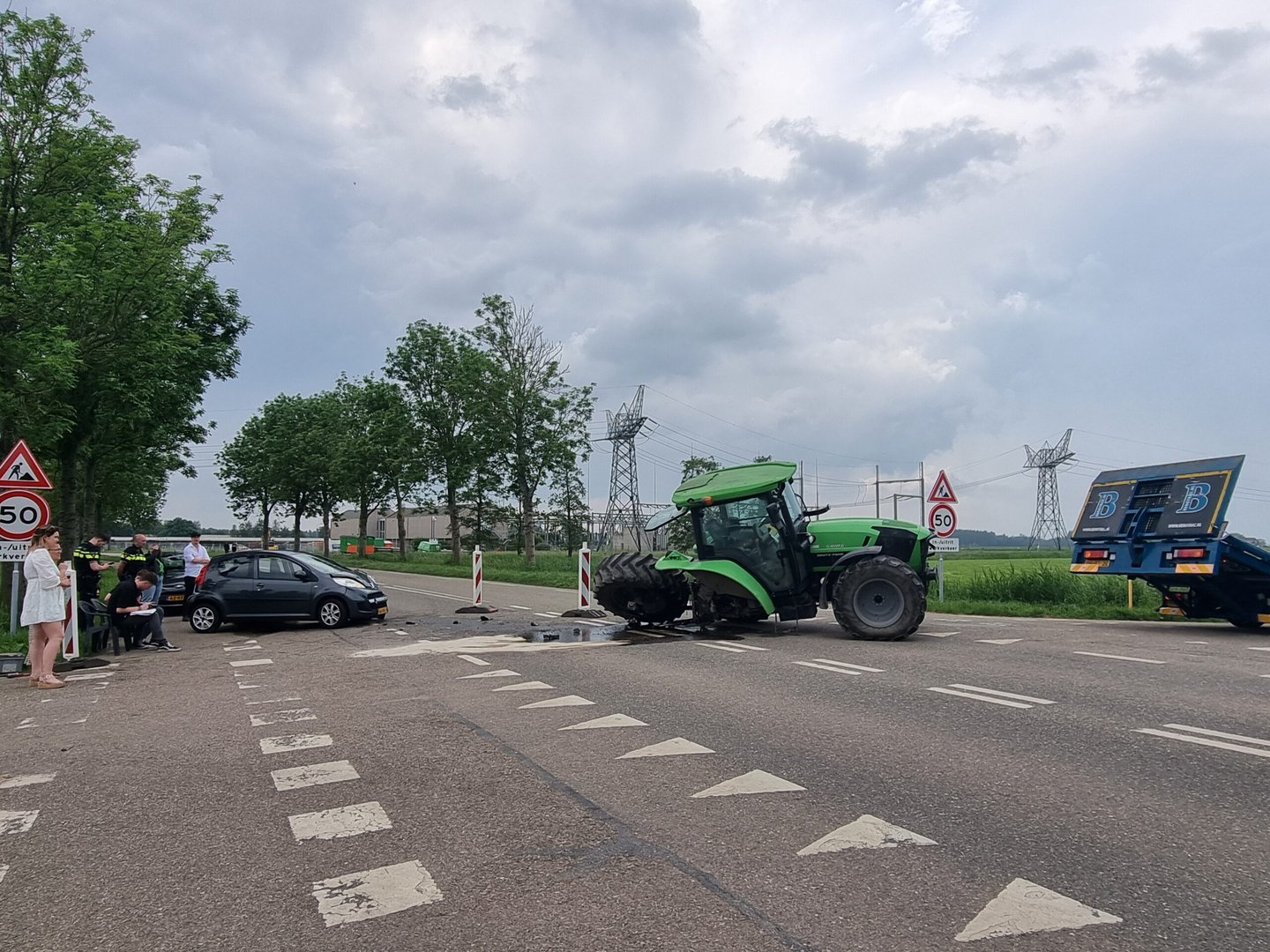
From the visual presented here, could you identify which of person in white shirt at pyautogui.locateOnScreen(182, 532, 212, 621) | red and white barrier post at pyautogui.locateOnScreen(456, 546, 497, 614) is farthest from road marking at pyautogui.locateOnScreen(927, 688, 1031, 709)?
person in white shirt at pyautogui.locateOnScreen(182, 532, 212, 621)

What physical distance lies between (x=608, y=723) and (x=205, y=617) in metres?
11.4

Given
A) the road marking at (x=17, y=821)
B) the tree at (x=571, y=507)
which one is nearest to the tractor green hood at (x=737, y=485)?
the road marking at (x=17, y=821)

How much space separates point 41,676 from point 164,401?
16208mm

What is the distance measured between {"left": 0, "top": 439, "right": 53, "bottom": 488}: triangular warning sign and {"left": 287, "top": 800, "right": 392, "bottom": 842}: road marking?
9.10 metres

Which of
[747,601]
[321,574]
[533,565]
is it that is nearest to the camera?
[747,601]

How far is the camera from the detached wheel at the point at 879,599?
468 inches

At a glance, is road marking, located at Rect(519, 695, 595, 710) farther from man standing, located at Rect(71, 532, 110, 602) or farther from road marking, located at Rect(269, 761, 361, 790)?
man standing, located at Rect(71, 532, 110, 602)

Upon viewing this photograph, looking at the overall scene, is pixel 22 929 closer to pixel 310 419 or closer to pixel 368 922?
pixel 368 922

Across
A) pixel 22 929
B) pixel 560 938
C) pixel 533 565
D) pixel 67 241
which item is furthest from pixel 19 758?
pixel 533 565

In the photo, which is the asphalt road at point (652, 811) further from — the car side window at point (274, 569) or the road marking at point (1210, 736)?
the car side window at point (274, 569)

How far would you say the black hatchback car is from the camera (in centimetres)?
1586

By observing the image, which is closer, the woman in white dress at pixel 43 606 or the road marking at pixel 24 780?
the road marking at pixel 24 780

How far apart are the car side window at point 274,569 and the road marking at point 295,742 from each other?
9718mm

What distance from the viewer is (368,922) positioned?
11.8ft
